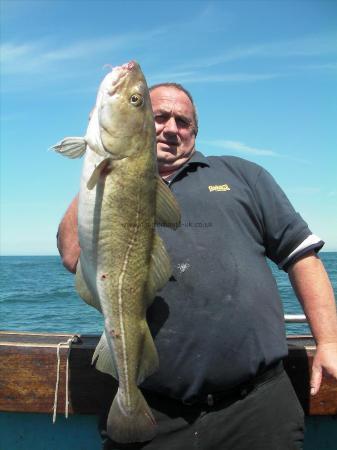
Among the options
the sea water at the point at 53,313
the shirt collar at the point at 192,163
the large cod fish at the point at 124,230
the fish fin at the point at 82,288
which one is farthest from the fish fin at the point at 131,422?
the sea water at the point at 53,313

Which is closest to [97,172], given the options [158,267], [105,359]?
[158,267]

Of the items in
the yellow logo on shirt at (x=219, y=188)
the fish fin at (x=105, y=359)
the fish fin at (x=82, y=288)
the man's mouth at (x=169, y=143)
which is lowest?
the fish fin at (x=105, y=359)

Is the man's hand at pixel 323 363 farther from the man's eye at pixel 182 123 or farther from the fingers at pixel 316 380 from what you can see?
the man's eye at pixel 182 123

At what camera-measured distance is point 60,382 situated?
12.3 feet

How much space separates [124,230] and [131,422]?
1.00 m

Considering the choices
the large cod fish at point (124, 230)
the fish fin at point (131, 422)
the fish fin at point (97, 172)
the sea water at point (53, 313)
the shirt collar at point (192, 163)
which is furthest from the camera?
the sea water at point (53, 313)

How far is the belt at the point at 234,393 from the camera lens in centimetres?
292

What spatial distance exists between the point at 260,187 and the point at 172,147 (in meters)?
0.66

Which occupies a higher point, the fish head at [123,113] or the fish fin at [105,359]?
the fish head at [123,113]

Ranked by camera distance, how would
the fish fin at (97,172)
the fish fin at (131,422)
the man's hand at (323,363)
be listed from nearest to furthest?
the fish fin at (97,172)
the fish fin at (131,422)
the man's hand at (323,363)

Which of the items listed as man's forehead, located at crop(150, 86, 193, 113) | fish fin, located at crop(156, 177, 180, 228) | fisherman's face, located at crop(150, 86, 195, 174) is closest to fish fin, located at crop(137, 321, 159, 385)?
fish fin, located at crop(156, 177, 180, 228)

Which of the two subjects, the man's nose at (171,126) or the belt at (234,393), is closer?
the belt at (234,393)

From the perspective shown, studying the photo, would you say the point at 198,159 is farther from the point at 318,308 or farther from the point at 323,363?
the point at 323,363

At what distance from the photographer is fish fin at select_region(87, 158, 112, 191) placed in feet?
7.78
